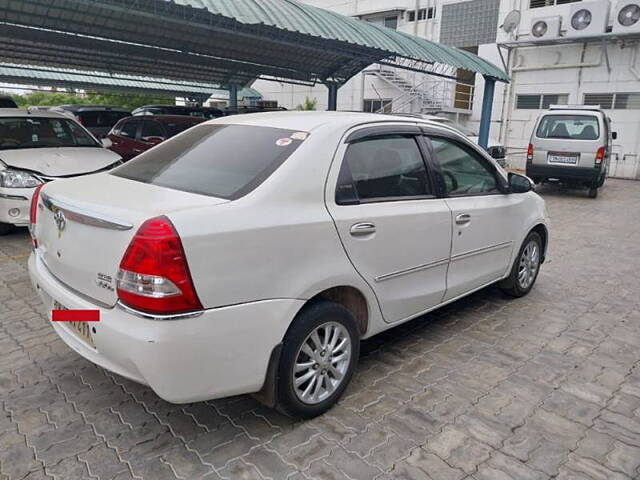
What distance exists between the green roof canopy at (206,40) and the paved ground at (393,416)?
5.91 m

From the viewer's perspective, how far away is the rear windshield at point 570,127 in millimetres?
10953

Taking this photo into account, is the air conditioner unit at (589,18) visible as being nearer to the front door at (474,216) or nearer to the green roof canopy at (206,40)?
the green roof canopy at (206,40)

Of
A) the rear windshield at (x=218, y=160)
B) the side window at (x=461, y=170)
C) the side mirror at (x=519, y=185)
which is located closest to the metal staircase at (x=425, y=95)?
the side mirror at (x=519, y=185)

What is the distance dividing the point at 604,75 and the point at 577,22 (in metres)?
2.00

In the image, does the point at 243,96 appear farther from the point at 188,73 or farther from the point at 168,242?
the point at 168,242

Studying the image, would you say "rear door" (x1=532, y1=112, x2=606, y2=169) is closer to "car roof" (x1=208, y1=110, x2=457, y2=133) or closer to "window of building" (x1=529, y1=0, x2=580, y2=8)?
"window of building" (x1=529, y1=0, x2=580, y2=8)

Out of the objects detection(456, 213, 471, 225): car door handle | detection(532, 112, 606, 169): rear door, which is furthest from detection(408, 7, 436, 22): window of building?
detection(456, 213, 471, 225): car door handle

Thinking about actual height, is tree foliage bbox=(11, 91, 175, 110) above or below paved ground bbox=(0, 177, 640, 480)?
above

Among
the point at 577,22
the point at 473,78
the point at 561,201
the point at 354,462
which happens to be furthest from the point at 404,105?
the point at 354,462

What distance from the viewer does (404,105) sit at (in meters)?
20.7

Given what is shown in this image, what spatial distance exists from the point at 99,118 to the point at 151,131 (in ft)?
15.2

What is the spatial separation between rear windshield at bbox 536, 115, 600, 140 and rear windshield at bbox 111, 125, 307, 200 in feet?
33.6

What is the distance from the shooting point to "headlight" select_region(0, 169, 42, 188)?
5715 millimetres

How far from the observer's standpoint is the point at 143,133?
10516mm
